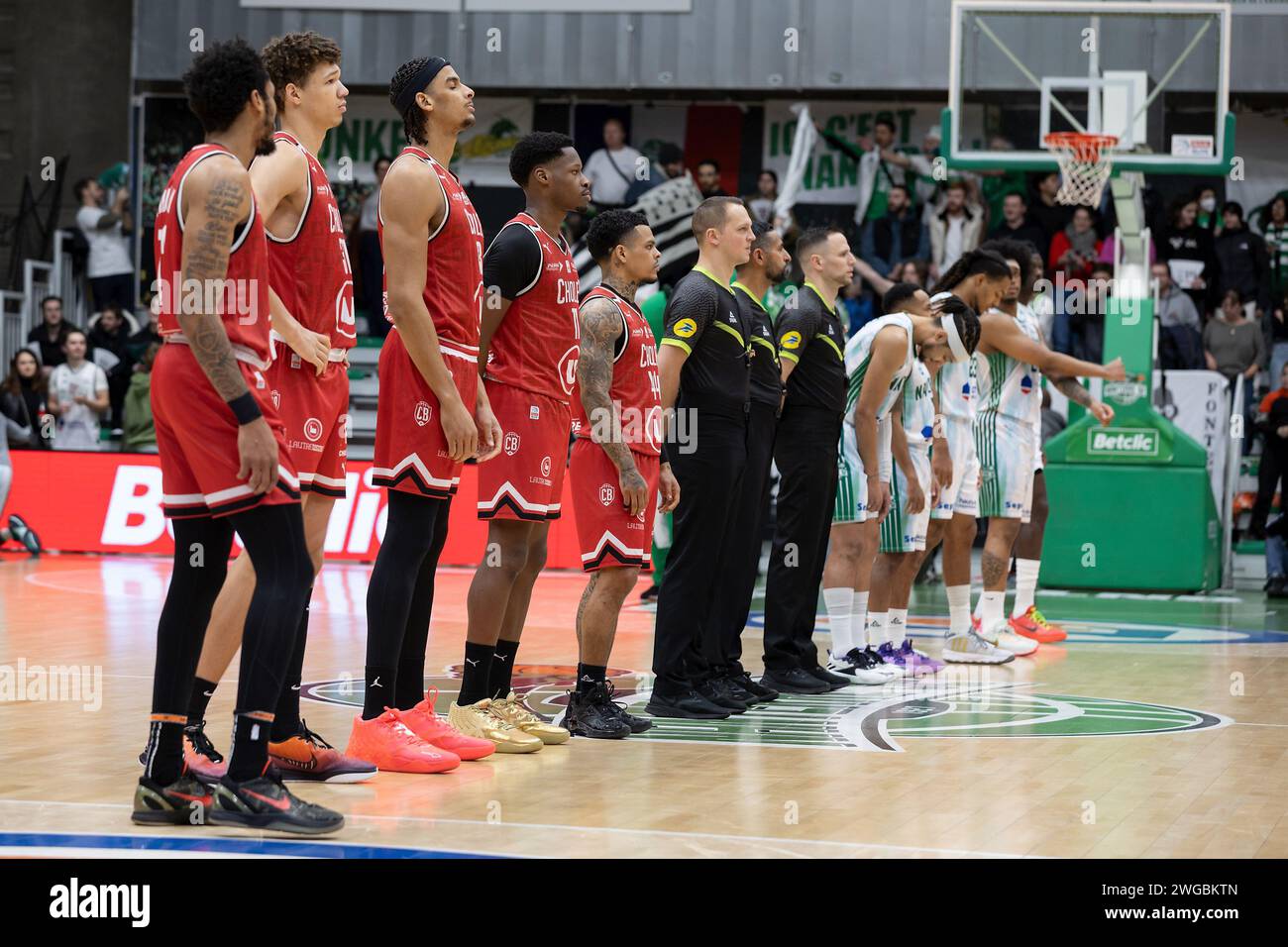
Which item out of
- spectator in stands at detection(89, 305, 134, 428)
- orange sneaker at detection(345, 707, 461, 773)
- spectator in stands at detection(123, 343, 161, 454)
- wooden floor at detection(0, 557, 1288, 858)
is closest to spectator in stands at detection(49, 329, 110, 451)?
spectator in stands at detection(123, 343, 161, 454)

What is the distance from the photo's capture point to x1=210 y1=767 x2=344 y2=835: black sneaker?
4438mm

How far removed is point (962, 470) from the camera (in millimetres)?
9234

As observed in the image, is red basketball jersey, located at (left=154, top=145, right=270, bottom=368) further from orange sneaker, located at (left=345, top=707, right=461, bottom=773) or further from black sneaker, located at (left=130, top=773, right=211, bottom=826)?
orange sneaker, located at (left=345, top=707, right=461, bottom=773)

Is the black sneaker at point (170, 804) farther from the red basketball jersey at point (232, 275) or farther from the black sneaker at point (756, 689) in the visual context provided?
the black sneaker at point (756, 689)

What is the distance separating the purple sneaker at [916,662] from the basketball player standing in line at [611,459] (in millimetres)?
2537

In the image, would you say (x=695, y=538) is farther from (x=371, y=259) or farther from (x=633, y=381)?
(x=371, y=259)

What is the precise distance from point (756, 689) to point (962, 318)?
2.65 m

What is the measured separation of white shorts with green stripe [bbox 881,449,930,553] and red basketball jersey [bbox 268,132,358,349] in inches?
165

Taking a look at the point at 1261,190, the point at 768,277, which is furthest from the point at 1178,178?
the point at 768,277

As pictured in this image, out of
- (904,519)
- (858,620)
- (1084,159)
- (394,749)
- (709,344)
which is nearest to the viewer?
(394,749)

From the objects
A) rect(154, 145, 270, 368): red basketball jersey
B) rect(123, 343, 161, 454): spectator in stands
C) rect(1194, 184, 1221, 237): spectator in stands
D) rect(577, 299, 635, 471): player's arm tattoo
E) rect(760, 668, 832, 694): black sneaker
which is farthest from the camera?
rect(1194, 184, 1221, 237): spectator in stands

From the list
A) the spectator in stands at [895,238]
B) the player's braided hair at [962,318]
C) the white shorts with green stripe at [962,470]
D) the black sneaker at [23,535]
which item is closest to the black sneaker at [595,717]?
the white shorts with green stripe at [962,470]

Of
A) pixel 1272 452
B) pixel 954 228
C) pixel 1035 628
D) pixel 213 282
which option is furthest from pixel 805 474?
pixel 954 228

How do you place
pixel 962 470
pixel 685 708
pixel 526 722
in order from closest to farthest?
pixel 526 722 < pixel 685 708 < pixel 962 470
